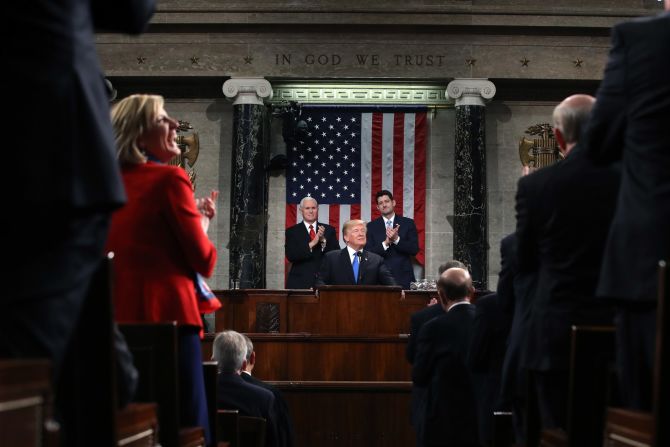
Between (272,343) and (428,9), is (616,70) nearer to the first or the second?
(272,343)

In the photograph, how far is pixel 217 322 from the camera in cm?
1193

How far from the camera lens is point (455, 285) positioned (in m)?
6.55

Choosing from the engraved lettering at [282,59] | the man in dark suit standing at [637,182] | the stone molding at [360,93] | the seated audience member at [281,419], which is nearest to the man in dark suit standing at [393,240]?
the stone molding at [360,93]

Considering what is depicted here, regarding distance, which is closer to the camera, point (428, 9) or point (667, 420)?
point (667, 420)

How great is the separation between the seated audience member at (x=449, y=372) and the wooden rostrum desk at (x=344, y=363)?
7.07 feet

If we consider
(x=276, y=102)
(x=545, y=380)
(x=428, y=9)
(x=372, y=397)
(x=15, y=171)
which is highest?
(x=428, y=9)

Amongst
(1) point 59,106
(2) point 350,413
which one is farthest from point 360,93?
(1) point 59,106

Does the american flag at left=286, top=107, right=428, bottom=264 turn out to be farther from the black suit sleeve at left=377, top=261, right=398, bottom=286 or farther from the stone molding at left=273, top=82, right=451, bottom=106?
the black suit sleeve at left=377, top=261, right=398, bottom=286

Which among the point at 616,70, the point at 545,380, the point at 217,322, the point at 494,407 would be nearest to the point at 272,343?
the point at 217,322

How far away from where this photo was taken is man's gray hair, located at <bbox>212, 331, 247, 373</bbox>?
19.6 ft

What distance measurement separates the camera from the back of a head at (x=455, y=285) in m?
6.56

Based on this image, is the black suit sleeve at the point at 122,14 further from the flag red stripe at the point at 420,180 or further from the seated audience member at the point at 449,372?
the flag red stripe at the point at 420,180

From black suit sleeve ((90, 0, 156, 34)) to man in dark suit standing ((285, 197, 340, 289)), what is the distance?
36.0 ft

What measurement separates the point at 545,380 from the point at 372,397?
5.02 meters
